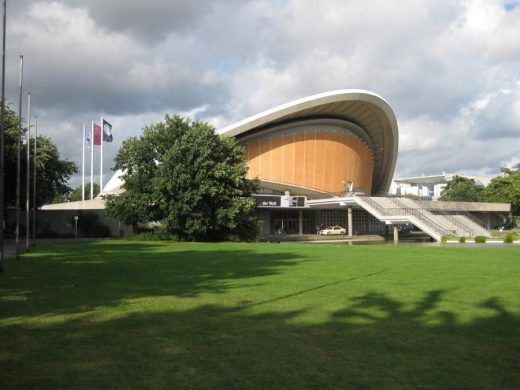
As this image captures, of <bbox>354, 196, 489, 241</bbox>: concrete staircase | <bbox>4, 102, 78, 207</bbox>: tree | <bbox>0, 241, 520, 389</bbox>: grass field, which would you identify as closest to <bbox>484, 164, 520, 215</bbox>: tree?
<bbox>354, 196, 489, 241</bbox>: concrete staircase

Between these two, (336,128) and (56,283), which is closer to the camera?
(56,283)

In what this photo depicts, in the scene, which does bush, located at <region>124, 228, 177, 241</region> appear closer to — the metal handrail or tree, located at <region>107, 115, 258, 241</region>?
tree, located at <region>107, 115, 258, 241</region>

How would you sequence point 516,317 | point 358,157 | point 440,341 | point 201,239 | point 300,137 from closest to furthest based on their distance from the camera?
point 440,341 → point 516,317 → point 201,239 → point 300,137 → point 358,157

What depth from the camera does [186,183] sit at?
3891 centimetres

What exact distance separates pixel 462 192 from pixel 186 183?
6530 centimetres

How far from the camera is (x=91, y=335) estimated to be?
7180mm

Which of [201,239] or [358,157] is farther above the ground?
[358,157]

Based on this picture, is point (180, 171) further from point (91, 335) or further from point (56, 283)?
point (91, 335)

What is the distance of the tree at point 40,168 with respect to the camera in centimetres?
3309

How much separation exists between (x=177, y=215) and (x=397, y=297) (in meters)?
30.6

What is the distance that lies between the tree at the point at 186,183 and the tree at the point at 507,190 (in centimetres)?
4088

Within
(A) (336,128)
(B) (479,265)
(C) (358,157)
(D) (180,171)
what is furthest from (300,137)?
(B) (479,265)

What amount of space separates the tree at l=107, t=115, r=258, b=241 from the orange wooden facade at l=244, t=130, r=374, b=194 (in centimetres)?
2320

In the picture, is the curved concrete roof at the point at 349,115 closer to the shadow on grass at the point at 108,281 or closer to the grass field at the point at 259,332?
the shadow on grass at the point at 108,281
